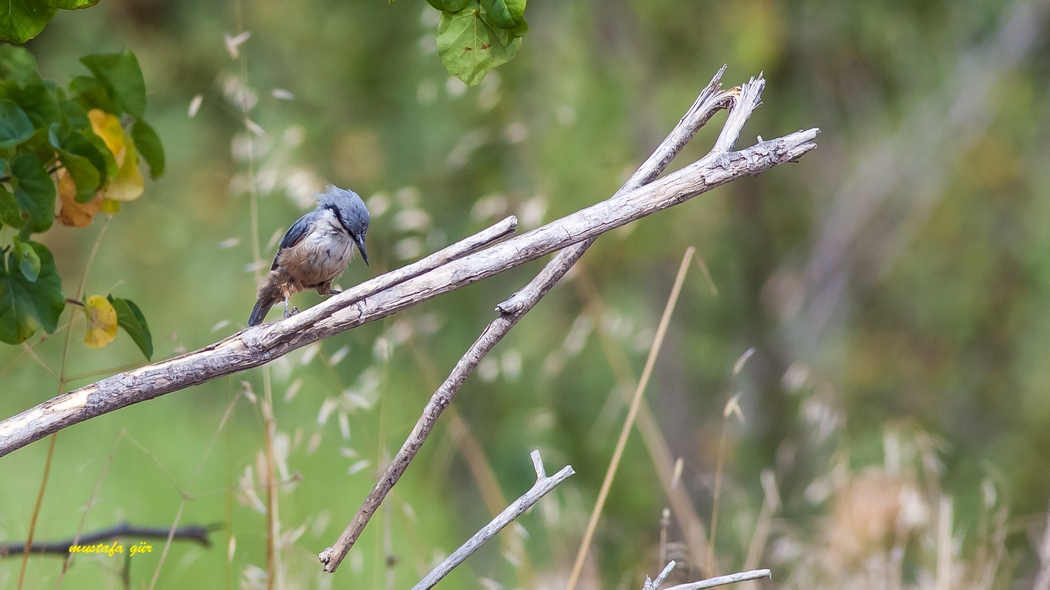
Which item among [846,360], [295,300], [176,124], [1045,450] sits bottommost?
[1045,450]

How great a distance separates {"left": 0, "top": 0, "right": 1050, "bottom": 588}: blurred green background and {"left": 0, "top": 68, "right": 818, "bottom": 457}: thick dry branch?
1.87 meters

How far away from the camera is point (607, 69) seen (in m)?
3.27

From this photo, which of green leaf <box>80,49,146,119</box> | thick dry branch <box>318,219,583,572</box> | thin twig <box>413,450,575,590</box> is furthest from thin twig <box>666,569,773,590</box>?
green leaf <box>80,49,146,119</box>

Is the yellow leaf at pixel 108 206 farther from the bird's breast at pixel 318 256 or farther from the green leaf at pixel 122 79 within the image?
the bird's breast at pixel 318 256

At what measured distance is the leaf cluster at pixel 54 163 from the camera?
1.12 meters

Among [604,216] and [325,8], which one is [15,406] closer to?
[325,8]

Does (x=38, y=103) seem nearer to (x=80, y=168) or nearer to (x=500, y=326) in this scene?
(x=80, y=168)

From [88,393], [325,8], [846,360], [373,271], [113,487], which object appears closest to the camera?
[88,393]

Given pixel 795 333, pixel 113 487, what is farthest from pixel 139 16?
pixel 795 333

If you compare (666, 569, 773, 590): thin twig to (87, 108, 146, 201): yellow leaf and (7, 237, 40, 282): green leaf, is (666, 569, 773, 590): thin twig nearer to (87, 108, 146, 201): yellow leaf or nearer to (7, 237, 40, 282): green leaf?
(7, 237, 40, 282): green leaf

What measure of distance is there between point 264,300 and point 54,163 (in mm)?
651

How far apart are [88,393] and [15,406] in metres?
3.68

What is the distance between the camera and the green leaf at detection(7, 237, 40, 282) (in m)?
1.08

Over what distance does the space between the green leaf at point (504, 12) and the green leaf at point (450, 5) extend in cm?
2
